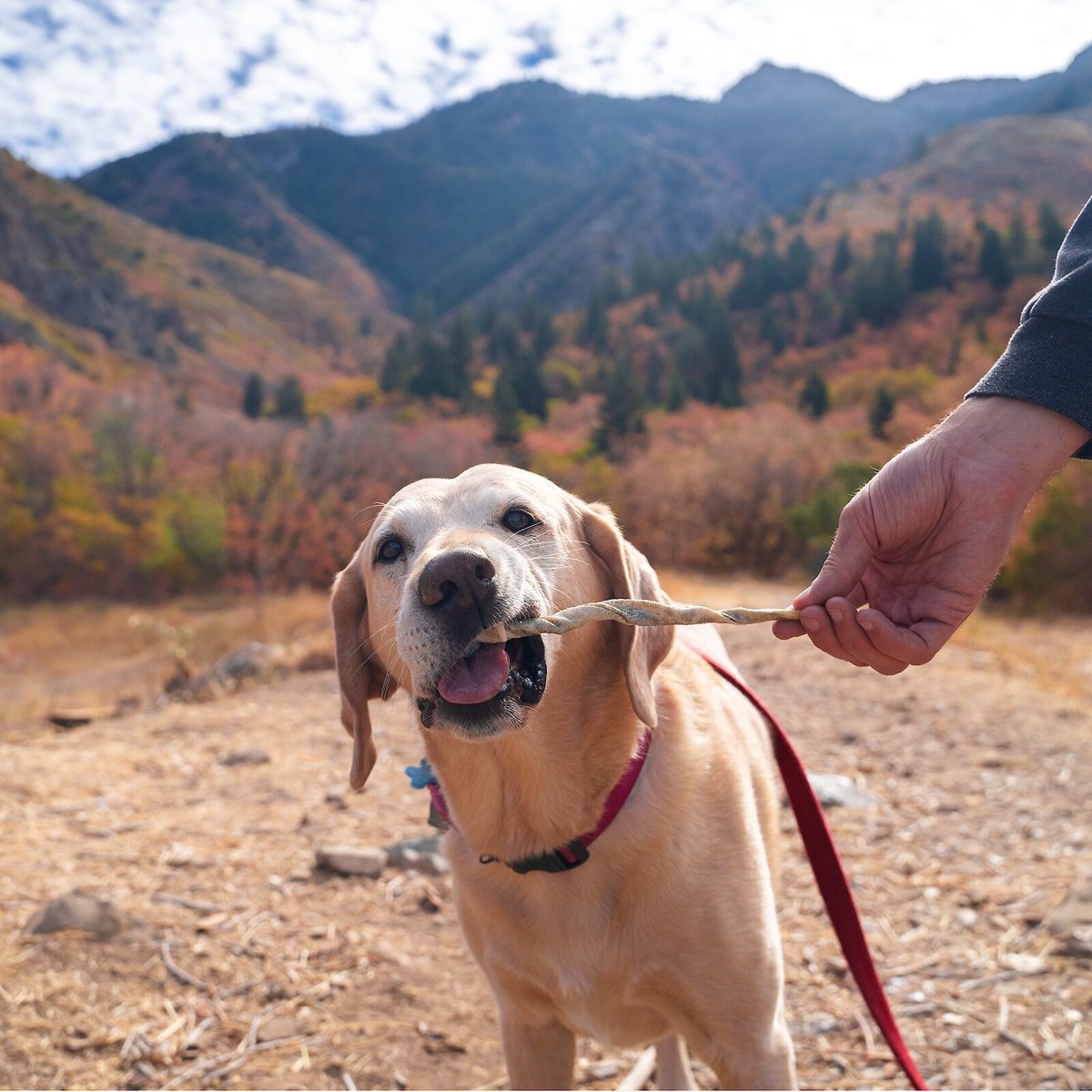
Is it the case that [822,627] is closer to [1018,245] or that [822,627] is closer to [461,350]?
[461,350]

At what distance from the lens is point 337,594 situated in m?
2.48

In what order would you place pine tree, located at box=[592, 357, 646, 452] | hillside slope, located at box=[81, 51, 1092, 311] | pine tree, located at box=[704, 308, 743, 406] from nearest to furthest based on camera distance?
pine tree, located at box=[592, 357, 646, 452] → pine tree, located at box=[704, 308, 743, 406] → hillside slope, located at box=[81, 51, 1092, 311]

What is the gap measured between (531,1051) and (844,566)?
4.99 ft

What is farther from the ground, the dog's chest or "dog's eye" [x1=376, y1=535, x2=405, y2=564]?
"dog's eye" [x1=376, y1=535, x2=405, y2=564]

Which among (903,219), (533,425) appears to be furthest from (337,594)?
(903,219)

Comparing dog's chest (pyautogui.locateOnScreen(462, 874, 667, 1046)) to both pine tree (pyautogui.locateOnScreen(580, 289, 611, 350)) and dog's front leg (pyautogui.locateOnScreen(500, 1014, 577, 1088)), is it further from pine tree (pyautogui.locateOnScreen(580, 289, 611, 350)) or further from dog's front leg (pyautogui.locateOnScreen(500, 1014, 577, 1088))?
pine tree (pyautogui.locateOnScreen(580, 289, 611, 350))

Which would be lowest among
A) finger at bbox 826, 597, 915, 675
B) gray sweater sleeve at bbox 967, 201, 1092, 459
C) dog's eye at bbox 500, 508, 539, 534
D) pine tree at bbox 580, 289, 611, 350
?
finger at bbox 826, 597, 915, 675

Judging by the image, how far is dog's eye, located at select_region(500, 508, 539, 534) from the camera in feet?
7.32

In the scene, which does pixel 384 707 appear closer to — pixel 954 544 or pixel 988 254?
pixel 954 544

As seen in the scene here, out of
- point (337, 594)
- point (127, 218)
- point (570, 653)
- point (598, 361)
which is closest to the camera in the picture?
point (570, 653)

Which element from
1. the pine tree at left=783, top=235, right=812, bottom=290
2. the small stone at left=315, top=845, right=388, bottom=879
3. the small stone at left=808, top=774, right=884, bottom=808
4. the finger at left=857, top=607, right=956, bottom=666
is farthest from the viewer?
the pine tree at left=783, top=235, right=812, bottom=290

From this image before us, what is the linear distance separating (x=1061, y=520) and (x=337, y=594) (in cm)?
1983

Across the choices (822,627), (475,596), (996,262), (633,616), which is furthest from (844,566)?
(996,262)

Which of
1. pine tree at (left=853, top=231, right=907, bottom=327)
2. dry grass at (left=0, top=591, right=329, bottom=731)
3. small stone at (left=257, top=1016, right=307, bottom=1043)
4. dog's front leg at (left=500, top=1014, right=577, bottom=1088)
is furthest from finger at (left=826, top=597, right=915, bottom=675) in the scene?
pine tree at (left=853, top=231, right=907, bottom=327)
